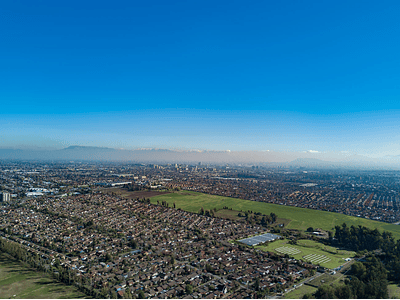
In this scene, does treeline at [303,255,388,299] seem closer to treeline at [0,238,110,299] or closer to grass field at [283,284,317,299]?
grass field at [283,284,317,299]

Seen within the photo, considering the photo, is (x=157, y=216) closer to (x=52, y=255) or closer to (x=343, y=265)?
(x=52, y=255)

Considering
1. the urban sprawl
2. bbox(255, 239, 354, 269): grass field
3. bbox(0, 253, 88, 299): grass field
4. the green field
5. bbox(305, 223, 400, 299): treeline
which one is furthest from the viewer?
the green field

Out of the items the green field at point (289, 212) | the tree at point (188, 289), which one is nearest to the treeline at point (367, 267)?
the green field at point (289, 212)

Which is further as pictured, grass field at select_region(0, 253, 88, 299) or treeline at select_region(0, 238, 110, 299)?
treeline at select_region(0, 238, 110, 299)

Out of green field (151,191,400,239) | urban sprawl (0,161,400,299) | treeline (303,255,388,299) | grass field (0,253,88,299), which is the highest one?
treeline (303,255,388,299)

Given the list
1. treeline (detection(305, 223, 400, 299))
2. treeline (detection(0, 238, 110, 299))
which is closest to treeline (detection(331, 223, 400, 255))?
treeline (detection(305, 223, 400, 299))
